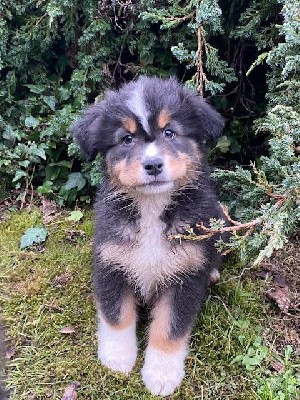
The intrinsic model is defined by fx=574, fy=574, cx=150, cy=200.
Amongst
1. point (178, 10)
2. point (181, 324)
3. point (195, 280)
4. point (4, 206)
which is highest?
point (178, 10)

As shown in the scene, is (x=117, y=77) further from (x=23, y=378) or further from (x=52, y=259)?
(x=23, y=378)

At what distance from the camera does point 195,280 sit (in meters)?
3.63

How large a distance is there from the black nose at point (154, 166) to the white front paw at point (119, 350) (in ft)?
3.70

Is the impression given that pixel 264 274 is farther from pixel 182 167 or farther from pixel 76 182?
pixel 76 182

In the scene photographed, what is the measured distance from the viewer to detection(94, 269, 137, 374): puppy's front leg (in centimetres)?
371

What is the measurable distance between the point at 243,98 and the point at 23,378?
313 cm

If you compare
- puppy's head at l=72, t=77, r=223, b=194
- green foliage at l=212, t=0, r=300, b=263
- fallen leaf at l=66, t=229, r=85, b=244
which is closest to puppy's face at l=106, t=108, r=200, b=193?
puppy's head at l=72, t=77, r=223, b=194

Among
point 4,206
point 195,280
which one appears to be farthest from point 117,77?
point 195,280

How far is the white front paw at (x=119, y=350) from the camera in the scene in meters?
3.76

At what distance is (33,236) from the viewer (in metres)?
5.00

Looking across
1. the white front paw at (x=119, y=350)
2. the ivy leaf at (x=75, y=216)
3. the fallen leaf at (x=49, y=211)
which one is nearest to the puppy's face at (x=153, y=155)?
the white front paw at (x=119, y=350)

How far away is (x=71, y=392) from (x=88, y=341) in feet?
1.47

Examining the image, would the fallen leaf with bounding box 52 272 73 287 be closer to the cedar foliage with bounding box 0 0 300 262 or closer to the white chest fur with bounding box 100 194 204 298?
the cedar foliage with bounding box 0 0 300 262

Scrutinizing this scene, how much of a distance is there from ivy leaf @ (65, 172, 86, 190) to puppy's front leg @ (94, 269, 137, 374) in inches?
67.4
